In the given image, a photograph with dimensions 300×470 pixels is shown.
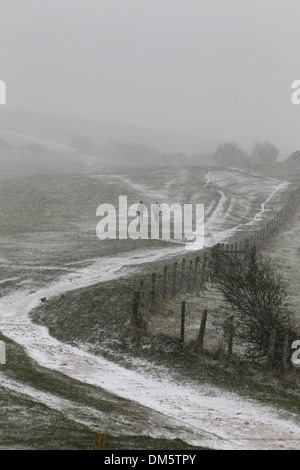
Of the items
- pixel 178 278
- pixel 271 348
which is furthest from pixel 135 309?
pixel 178 278

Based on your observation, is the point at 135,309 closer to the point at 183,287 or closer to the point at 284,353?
the point at 284,353

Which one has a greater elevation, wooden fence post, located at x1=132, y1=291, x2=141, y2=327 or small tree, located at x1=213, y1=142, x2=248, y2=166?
small tree, located at x1=213, y1=142, x2=248, y2=166

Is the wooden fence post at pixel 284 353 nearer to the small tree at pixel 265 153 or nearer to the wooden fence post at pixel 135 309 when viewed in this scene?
the wooden fence post at pixel 135 309

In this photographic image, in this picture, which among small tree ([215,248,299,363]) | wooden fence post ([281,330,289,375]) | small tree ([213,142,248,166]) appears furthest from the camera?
small tree ([213,142,248,166])

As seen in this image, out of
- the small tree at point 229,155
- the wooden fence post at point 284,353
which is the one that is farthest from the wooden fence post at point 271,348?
the small tree at point 229,155

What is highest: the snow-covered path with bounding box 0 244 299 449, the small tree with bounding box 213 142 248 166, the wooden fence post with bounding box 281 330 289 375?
the small tree with bounding box 213 142 248 166

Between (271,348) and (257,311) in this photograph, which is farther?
(257,311)

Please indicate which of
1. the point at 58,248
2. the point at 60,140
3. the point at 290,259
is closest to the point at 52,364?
the point at 58,248

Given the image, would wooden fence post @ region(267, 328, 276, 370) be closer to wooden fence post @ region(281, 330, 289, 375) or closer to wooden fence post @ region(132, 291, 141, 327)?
wooden fence post @ region(281, 330, 289, 375)

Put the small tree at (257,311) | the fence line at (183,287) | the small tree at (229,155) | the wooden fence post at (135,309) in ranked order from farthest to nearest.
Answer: the small tree at (229,155)
the wooden fence post at (135,309)
the fence line at (183,287)
the small tree at (257,311)

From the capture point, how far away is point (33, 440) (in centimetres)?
1309

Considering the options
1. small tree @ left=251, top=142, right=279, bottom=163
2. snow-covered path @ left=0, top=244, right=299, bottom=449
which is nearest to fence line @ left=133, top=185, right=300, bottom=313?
snow-covered path @ left=0, top=244, right=299, bottom=449

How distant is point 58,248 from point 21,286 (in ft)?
37.5

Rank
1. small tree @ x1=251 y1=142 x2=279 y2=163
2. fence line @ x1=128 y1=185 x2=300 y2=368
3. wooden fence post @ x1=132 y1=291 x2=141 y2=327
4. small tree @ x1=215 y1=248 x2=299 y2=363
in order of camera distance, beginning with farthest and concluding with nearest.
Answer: small tree @ x1=251 y1=142 x2=279 y2=163, wooden fence post @ x1=132 y1=291 x2=141 y2=327, fence line @ x1=128 y1=185 x2=300 y2=368, small tree @ x1=215 y1=248 x2=299 y2=363
